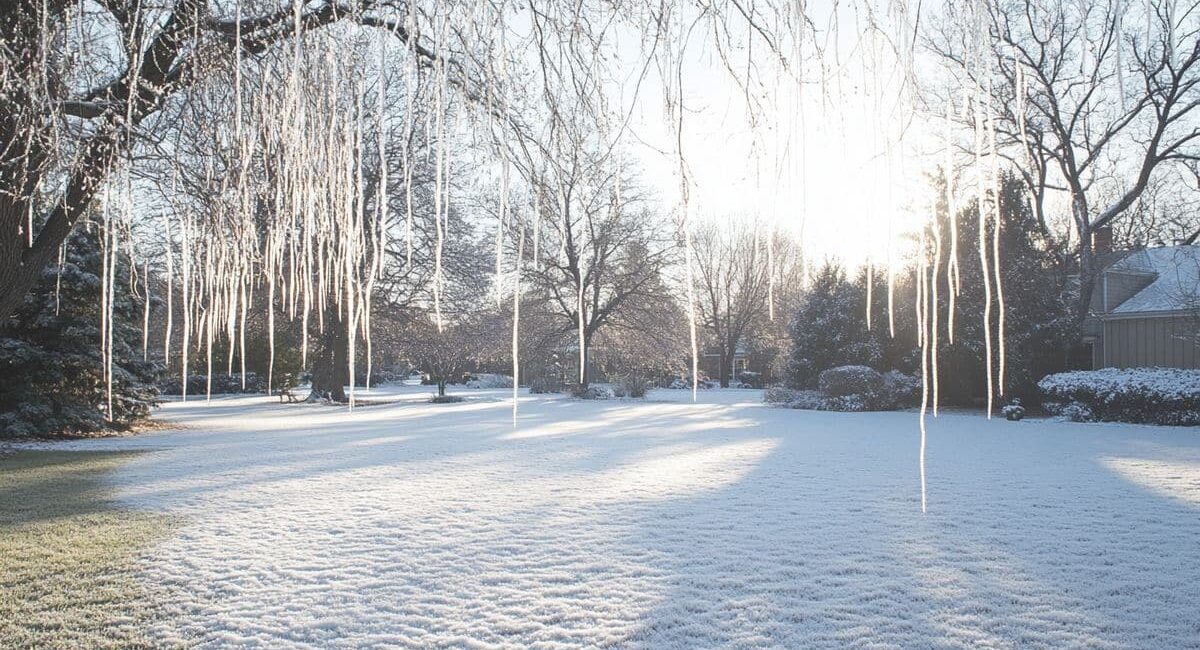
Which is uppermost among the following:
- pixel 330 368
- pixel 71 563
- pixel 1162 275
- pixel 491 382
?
pixel 1162 275

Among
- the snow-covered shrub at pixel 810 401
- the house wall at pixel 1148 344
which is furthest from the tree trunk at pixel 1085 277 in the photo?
the snow-covered shrub at pixel 810 401

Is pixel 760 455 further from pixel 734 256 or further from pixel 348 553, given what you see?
pixel 734 256

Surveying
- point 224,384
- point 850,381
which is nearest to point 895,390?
point 850,381

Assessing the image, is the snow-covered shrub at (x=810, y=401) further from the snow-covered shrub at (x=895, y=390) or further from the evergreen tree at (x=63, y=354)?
the evergreen tree at (x=63, y=354)

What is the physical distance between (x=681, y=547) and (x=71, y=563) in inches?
152

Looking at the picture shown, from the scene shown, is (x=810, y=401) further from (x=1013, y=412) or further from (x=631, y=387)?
(x=631, y=387)

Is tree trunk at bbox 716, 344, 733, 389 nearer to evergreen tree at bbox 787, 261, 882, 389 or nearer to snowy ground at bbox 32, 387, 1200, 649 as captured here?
evergreen tree at bbox 787, 261, 882, 389

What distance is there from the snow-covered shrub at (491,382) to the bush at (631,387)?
532 inches

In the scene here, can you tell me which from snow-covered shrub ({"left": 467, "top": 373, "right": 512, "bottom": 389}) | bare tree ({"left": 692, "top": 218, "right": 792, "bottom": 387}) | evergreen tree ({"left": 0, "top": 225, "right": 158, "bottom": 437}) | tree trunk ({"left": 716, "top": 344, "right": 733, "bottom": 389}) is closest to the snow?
evergreen tree ({"left": 0, "top": 225, "right": 158, "bottom": 437})

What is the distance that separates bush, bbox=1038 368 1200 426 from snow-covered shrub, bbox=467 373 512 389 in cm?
2605

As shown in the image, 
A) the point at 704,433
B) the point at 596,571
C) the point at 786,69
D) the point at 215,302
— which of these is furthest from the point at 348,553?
the point at 704,433

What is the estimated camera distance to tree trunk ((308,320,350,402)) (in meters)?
21.0

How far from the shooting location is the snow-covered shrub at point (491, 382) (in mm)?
37625

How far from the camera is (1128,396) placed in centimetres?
1323
